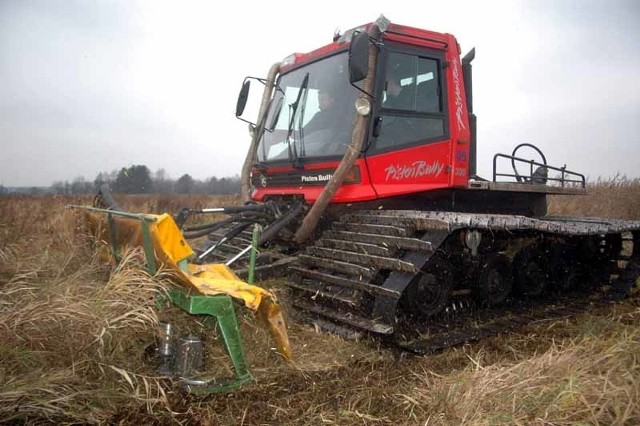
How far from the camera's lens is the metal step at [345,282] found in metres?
3.68

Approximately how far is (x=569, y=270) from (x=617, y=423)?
419 cm

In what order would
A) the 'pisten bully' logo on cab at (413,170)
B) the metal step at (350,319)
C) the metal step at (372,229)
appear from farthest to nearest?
1. the 'pisten bully' logo on cab at (413,170)
2. the metal step at (372,229)
3. the metal step at (350,319)

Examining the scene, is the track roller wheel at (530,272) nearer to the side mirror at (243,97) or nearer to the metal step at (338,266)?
the metal step at (338,266)

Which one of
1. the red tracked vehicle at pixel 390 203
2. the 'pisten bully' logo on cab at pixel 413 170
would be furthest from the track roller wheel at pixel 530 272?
the 'pisten bully' logo on cab at pixel 413 170

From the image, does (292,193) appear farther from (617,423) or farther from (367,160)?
(617,423)

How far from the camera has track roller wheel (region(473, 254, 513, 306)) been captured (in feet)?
15.6

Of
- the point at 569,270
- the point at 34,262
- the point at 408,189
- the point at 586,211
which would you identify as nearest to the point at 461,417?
the point at 408,189

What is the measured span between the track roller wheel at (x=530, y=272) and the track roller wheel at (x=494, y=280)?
181mm

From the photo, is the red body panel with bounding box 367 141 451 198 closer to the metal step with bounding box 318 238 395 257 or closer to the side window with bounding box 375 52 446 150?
the side window with bounding box 375 52 446 150

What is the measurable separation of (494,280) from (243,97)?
3416mm

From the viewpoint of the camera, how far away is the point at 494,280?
486 cm

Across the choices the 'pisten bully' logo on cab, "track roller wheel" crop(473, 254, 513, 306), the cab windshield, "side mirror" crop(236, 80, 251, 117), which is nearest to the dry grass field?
"track roller wheel" crop(473, 254, 513, 306)

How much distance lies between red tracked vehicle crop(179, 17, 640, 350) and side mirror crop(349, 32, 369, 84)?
0.01 meters

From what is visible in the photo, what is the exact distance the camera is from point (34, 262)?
4285mm
